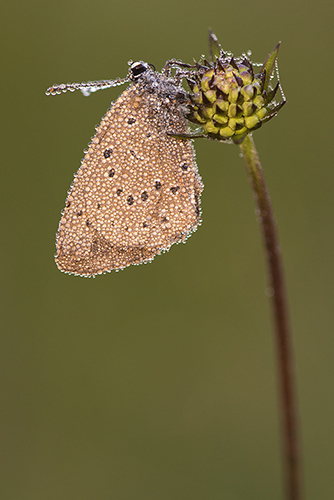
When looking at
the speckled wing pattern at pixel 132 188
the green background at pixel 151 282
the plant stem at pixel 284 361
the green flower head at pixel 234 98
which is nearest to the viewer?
the plant stem at pixel 284 361

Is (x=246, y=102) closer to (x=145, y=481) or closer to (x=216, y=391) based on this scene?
(x=216, y=391)

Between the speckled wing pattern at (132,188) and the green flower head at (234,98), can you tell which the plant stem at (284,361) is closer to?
the green flower head at (234,98)

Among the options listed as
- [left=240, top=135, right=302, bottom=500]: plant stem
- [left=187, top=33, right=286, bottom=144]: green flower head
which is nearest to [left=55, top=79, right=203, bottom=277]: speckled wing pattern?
[left=187, top=33, right=286, bottom=144]: green flower head

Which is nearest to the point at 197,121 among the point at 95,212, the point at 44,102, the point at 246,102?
the point at 246,102

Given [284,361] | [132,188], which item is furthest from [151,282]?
[284,361]

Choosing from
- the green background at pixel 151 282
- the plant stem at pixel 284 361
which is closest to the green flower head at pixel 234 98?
the plant stem at pixel 284 361

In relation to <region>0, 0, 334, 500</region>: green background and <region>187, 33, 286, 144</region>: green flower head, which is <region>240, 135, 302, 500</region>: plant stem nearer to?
<region>187, 33, 286, 144</region>: green flower head
